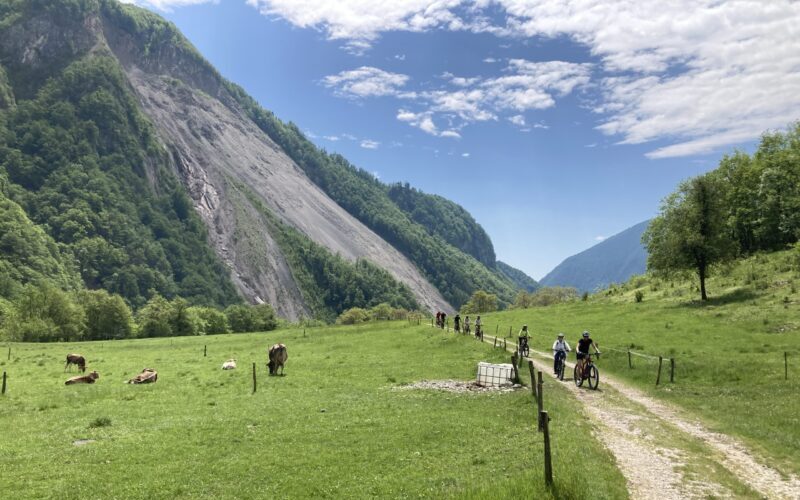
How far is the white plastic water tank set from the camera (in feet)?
102

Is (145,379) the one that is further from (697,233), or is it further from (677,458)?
(697,233)

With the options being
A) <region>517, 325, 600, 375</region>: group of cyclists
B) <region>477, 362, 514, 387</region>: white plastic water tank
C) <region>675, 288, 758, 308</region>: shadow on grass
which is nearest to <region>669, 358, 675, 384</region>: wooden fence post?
<region>517, 325, 600, 375</region>: group of cyclists

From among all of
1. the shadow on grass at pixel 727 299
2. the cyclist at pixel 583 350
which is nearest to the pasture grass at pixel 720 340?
the shadow on grass at pixel 727 299

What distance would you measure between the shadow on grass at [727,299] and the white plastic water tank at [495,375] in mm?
36959

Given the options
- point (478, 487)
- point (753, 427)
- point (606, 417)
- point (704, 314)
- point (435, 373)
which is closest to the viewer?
point (478, 487)

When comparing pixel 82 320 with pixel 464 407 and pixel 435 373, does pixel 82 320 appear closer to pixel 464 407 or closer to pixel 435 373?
pixel 435 373

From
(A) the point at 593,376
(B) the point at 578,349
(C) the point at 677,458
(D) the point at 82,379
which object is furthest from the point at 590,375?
(D) the point at 82,379

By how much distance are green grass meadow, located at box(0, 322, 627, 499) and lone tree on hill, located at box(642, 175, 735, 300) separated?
38.7 meters

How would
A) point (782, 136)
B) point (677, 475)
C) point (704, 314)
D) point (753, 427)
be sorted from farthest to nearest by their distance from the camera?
point (782, 136)
point (704, 314)
point (753, 427)
point (677, 475)

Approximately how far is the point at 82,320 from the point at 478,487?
120m

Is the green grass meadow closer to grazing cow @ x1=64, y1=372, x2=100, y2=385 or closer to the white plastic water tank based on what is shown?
grazing cow @ x1=64, y1=372, x2=100, y2=385

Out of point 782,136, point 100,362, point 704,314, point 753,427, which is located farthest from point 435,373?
point 782,136

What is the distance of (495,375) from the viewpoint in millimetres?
31250

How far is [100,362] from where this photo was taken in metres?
53.3
